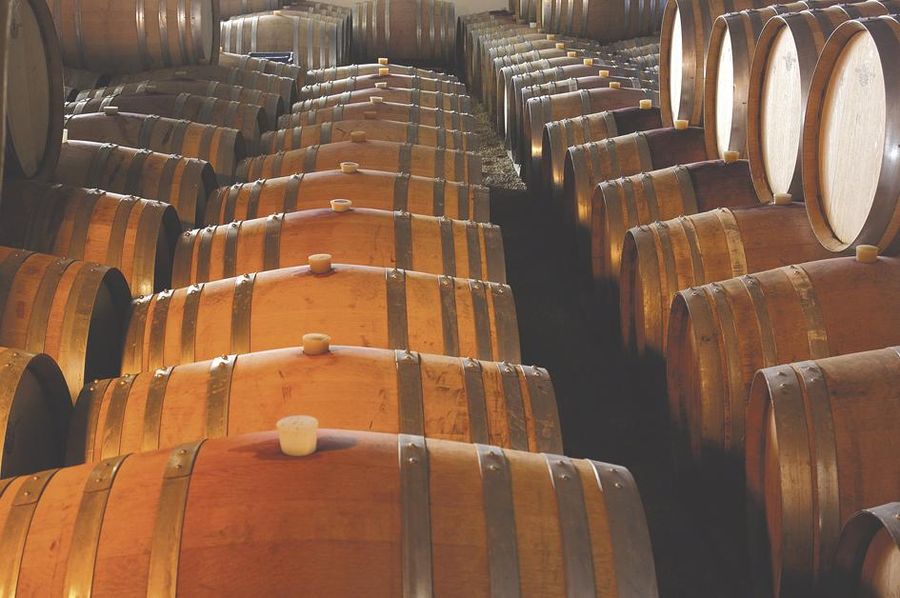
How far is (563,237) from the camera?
231 inches

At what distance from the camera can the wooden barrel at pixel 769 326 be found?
3.14m

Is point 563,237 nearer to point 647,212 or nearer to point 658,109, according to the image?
point 658,109

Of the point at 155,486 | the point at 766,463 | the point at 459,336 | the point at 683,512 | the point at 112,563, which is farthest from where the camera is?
the point at 683,512

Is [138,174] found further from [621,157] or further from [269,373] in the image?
[621,157]

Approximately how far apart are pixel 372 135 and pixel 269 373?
115 inches

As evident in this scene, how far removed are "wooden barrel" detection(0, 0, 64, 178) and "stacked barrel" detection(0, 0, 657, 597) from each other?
13mm

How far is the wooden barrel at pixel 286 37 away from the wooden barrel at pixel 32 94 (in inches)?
231

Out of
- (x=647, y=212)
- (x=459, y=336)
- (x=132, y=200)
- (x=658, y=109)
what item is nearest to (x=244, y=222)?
(x=132, y=200)

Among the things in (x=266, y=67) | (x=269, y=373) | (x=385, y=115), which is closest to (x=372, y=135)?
(x=385, y=115)

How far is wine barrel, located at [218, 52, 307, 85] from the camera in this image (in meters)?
7.85

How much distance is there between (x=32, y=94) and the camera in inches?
167

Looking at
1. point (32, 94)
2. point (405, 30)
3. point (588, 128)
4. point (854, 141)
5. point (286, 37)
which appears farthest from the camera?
point (405, 30)

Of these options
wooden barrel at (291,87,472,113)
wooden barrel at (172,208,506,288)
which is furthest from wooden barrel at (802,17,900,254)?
wooden barrel at (291,87,472,113)

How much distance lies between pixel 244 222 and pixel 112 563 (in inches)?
85.3
